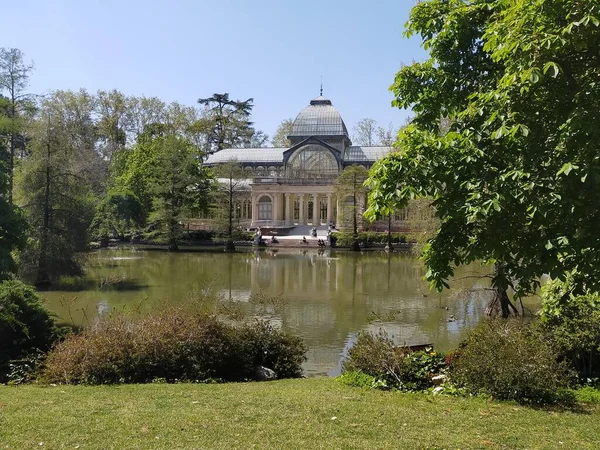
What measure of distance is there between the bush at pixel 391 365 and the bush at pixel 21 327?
5803mm

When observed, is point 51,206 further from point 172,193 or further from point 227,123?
point 227,123

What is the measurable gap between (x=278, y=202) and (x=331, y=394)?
1784 inches

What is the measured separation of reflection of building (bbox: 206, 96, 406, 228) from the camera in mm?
51781

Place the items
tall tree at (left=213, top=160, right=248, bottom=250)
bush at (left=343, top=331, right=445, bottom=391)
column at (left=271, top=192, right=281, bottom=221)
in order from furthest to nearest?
column at (left=271, top=192, right=281, bottom=221), tall tree at (left=213, top=160, right=248, bottom=250), bush at (left=343, top=331, right=445, bottom=391)

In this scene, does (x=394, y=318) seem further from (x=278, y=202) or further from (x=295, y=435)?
(x=278, y=202)

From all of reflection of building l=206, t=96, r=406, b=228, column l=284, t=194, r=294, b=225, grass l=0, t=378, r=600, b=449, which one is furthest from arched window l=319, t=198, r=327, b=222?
grass l=0, t=378, r=600, b=449

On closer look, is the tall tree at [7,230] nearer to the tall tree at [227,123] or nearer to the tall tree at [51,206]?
the tall tree at [51,206]

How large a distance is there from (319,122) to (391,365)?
50.0 meters

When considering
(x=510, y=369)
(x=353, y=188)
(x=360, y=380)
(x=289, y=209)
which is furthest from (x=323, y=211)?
(x=510, y=369)

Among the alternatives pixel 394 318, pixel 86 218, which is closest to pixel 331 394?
pixel 394 318

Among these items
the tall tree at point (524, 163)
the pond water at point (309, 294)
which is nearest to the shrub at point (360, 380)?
the pond water at point (309, 294)

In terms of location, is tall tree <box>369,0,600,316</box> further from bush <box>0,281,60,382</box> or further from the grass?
bush <box>0,281,60,382</box>

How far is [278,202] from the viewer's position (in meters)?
51.9

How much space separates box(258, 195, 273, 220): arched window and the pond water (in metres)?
19.4
